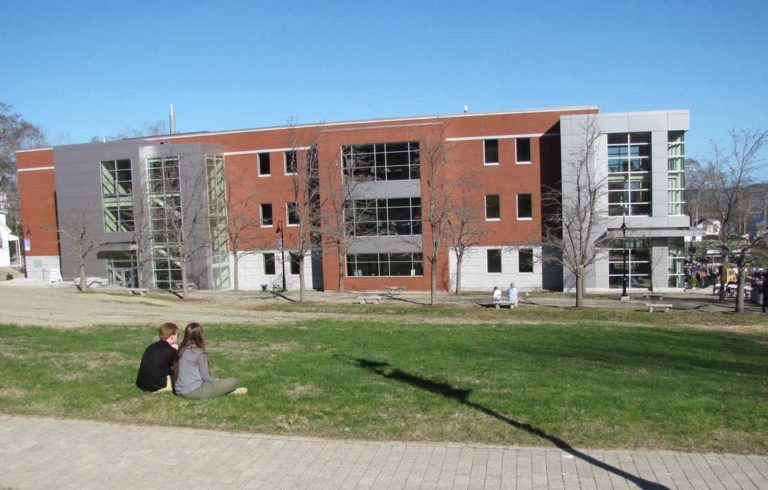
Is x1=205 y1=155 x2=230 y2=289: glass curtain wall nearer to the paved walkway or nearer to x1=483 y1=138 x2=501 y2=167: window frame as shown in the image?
x1=483 y1=138 x2=501 y2=167: window frame

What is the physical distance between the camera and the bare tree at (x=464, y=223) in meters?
37.6

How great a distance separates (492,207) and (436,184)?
5.29m

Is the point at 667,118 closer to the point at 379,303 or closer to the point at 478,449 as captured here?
the point at 379,303

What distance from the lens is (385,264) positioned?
40250mm

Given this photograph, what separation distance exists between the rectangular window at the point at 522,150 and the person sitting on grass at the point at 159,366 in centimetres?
3337

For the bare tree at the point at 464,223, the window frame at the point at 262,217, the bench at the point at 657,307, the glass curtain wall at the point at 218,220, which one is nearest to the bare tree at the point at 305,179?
the window frame at the point at 262,217

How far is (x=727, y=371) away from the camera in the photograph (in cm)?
1246

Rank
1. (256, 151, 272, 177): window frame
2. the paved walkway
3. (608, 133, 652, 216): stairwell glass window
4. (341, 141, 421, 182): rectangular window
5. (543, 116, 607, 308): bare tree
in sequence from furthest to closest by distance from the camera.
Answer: (256, 151, 272, 177): window frame < (341, 141, 421, 182): rectangular window < (608, 133, 652, 216): stairwell glass window < (543, 116, 607, 308): bare tree < the paved walkway

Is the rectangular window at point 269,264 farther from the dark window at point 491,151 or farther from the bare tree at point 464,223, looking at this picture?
the dark window at point 491,151

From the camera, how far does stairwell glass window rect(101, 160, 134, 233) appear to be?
4419 centimetres

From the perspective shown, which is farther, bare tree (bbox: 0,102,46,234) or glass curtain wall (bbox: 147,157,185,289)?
bare tree (bbox: 0,102,46,234)

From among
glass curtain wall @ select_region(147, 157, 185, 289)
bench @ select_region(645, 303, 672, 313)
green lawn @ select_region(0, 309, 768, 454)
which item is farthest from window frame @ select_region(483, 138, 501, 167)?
green lawn @ select_region(0, 309, 768, 454)

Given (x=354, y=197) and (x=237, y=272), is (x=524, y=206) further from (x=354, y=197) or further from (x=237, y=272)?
(x=237, y=272)

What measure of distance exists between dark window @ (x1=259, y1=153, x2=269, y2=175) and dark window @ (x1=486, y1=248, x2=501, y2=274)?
654 inches
